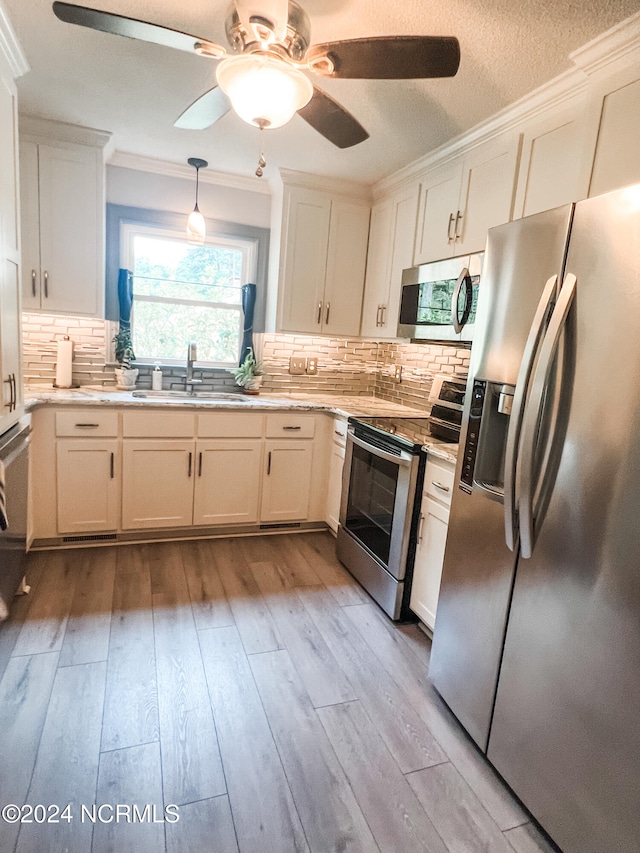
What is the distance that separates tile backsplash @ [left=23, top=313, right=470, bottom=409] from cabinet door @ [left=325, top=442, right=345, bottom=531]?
0.70 meters

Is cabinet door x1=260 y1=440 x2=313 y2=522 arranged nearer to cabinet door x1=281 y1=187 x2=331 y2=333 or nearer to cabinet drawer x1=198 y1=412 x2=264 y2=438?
cabinet drawer x1=198 y1=412 x2=264 y2=438

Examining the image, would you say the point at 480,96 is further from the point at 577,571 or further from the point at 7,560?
the point at 7,560

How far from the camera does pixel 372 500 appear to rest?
8.45 ft

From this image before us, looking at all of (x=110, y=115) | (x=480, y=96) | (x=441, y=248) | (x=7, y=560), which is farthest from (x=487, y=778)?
(x=110, y=115)

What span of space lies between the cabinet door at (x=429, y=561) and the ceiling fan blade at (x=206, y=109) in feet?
5.93

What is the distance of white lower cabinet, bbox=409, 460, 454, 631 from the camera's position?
2.06 m

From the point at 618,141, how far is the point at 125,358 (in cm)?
291

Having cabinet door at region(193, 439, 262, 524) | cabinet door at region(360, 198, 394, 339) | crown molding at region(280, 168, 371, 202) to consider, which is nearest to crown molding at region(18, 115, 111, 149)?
crown molding at region(280, 168, 371, 202)

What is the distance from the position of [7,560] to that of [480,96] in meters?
2.82

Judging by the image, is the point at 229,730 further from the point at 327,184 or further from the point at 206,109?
the point at 327,184

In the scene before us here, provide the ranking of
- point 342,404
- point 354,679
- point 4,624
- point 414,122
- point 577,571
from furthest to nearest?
point 342,404 → point 414,122 → point 4,624 → point 354,679 → point 577,571

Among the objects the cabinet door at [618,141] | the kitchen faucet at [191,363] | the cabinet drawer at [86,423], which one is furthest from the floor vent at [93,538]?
the cabinet door at [618,141]

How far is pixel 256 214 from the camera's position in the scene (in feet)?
11.4

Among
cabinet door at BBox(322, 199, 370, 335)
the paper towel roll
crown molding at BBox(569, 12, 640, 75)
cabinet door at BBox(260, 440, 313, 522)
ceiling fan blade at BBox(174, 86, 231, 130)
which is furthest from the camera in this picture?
cabinet door at BBox(322, 199, 370, 335)
